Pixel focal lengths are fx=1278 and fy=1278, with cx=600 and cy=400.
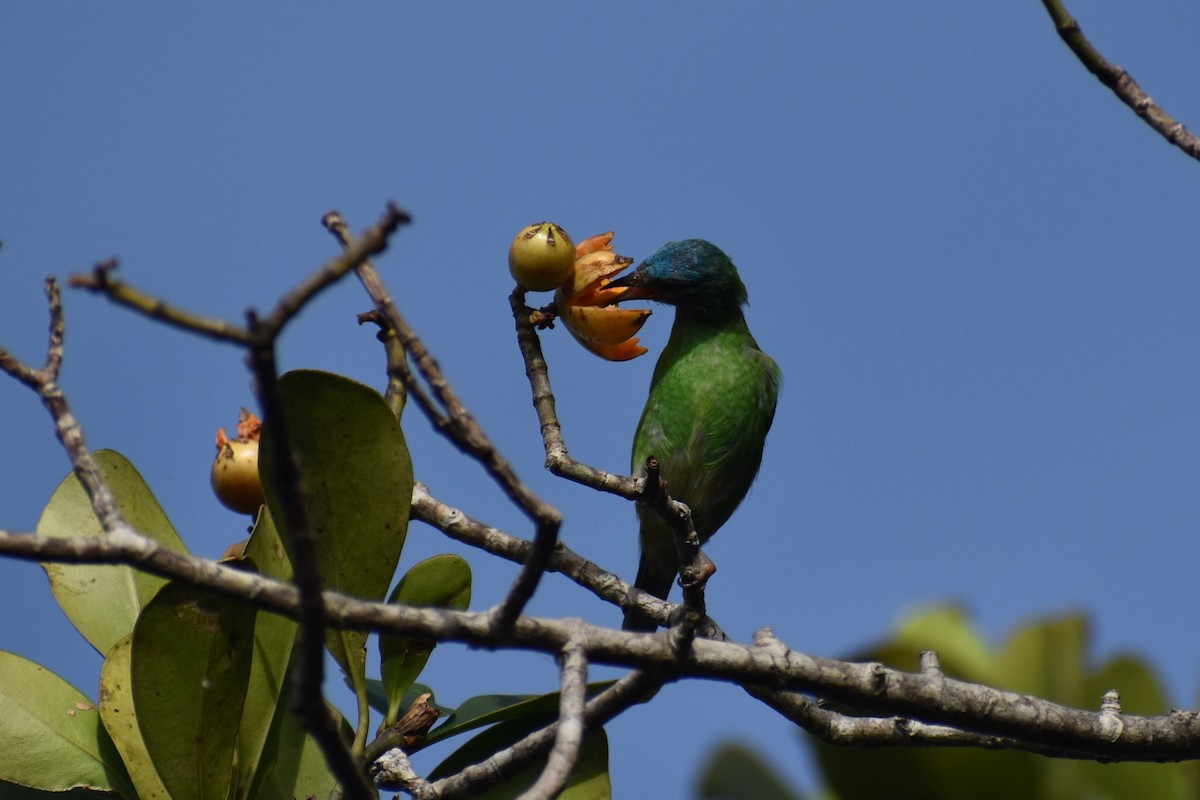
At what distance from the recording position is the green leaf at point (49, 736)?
2492mm

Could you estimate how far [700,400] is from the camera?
17.2 ft

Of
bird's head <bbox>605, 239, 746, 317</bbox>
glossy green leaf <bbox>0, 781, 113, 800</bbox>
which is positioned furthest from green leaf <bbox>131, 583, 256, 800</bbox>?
bird's head <bbox>605, 239, 746, 317</bbox>

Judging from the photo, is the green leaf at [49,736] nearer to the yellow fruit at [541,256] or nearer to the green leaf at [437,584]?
the green leaf at [437,584]

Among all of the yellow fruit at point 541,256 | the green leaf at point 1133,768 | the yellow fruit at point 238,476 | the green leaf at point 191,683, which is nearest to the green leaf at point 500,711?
the green leaf at point 191,683

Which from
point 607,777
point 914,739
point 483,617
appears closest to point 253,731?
point 607,777

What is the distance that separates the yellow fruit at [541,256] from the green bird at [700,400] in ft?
5.11

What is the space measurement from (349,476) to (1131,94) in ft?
5.52

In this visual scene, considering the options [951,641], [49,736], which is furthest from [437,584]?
[951,641]

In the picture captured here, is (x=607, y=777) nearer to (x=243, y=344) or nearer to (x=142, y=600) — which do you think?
(x=142, y=600)

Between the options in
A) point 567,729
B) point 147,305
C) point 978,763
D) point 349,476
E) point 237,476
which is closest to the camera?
point 147,305

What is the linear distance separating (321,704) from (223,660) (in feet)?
2.82

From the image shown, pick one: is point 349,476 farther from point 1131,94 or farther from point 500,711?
point 1131,94

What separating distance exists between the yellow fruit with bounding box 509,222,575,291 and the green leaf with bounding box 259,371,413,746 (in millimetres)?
1140

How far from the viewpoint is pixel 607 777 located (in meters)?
2.57
